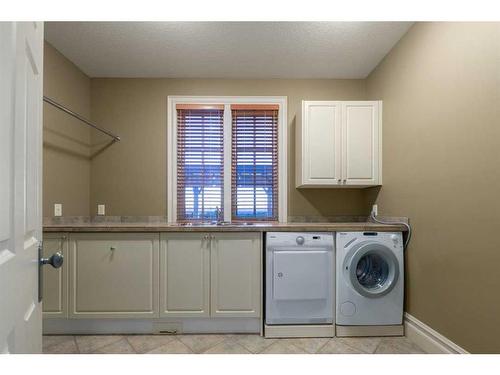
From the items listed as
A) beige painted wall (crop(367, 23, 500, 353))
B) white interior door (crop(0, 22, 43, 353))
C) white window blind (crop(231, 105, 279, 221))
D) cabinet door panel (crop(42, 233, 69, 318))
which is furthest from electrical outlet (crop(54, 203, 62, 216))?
beige painted wall (crop(367, 23, 500, 353))

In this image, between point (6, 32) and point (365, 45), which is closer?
point (6, 32)

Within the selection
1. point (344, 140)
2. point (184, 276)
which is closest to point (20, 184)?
point (184, 276)

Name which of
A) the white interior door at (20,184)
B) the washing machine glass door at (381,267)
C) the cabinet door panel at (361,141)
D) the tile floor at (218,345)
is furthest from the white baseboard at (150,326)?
the cabinet door panel at (361,141)

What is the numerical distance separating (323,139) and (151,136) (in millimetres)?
1947

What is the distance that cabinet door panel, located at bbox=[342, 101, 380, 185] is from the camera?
2.60 metres

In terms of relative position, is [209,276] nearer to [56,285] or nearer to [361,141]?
[56,285]

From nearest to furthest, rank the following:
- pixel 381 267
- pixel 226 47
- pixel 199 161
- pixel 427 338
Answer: pixel 427 338 < pixel 381 267 < pixel 226 47 < pixel 199 161

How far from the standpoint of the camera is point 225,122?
9.89 feet

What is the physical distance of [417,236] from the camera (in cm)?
205

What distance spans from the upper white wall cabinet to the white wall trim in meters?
0.41

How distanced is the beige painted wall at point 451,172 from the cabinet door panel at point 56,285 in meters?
2.92

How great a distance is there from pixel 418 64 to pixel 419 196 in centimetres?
106
